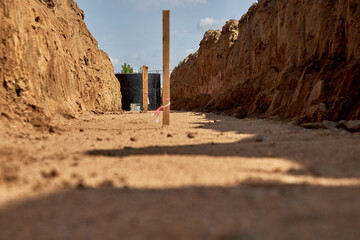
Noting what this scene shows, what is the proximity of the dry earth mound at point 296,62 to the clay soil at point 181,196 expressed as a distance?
375cm

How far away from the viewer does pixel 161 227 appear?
3.89ft

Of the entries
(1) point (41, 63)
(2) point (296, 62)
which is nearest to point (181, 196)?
(1) point (41, 63)

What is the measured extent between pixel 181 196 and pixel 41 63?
24.5 ft

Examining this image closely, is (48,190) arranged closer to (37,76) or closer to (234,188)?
(234,188)

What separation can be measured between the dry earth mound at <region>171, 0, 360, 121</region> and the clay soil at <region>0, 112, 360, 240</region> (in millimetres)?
3753

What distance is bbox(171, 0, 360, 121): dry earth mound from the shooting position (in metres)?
5.97

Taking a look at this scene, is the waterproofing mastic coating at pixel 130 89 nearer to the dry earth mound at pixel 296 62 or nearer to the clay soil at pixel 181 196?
the dry earth mound at pixel 296 62

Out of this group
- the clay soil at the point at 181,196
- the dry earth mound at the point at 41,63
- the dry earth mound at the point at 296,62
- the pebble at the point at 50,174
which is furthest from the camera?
the dry earth mound at the point at 296,62

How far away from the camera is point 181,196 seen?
1.55 m

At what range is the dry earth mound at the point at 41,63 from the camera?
509 cm

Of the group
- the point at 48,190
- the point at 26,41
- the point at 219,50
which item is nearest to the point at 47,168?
the point at 48,190

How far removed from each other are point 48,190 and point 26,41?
5.96 meters

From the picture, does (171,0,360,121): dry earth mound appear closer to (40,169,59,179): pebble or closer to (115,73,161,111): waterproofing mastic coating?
(40,169,59,179): pebble

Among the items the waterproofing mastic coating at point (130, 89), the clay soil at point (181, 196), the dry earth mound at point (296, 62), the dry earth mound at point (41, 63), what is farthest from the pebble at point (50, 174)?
the waterproofing mastic coating at point (130, 89)
